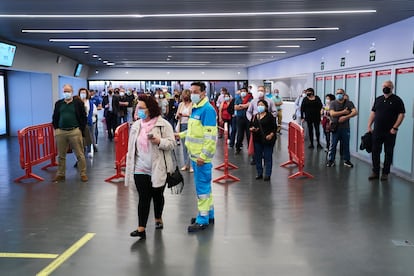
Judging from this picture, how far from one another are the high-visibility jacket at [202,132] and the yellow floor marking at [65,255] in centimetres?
158

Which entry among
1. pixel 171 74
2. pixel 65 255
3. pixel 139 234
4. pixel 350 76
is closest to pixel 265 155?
pixel 139 234

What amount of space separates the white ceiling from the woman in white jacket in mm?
2911

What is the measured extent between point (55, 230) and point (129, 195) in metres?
1.94

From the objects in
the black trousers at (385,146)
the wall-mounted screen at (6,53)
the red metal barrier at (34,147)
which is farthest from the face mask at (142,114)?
the wall-mounted screen at (6,53)

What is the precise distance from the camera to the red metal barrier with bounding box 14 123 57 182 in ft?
27.5

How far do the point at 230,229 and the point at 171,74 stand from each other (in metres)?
23.7

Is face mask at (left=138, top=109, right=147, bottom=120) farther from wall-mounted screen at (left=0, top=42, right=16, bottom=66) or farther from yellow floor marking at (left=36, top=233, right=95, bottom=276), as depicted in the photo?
wall-mounted screen at (left=0, top=42, right=16, bottom=66)

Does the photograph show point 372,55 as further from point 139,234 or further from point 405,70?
point 139,234

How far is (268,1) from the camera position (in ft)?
23.3

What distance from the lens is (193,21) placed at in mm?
9164

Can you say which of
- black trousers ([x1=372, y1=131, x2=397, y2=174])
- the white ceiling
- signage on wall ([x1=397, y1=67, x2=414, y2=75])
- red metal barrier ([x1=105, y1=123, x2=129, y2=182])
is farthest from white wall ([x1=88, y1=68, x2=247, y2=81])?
black trousers ([x1=372, y1=131, x2=397, y2=174])

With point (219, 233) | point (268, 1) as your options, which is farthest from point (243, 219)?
point (268, 1)

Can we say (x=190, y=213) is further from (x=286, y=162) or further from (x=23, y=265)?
(x=286, y=162)

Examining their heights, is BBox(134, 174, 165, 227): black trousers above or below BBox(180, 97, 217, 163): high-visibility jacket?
below
